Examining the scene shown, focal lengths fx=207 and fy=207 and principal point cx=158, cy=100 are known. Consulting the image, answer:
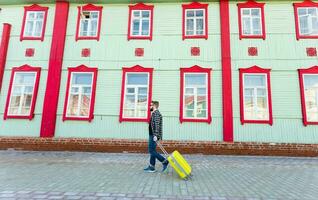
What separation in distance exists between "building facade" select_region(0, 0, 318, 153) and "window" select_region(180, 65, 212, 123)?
0.05 m

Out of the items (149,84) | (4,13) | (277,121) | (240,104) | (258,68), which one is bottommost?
(277,121)

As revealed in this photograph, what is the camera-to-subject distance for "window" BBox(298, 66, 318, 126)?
32.9 feet

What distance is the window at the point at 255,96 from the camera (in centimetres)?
1016

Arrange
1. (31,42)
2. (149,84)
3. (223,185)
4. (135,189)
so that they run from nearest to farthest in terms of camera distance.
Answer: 1. (135,189)
2. (223,185)
3. (149,84)
4. (31,42)

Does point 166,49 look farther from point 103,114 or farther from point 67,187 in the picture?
point 67,187

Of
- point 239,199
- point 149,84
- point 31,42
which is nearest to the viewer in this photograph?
point 239,199

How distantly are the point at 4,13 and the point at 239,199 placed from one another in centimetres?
1502

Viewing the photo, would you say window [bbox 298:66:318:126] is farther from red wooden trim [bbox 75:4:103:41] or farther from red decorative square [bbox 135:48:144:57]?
red wooden trim [bbox 75:4:103:41]

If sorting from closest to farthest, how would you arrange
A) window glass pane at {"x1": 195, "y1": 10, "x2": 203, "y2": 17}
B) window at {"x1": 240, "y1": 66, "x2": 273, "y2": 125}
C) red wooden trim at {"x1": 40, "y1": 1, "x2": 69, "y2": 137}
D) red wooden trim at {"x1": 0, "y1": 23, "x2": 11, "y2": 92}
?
window at {"x1": 240, "y1": 66, "x2": 273, "y2": 125} → red wooden trim at {"x1": 40, "y1": 1, "x2": 69, "y2": 137} → red wooden trim at {"x1": 0, "y1": 23, "x2": 11, "y2": 92} → window glass pane at {"x1": 195, "y1": 10, "x2": 203, "y2": 17}

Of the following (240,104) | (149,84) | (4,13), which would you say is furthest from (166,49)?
(4,13)

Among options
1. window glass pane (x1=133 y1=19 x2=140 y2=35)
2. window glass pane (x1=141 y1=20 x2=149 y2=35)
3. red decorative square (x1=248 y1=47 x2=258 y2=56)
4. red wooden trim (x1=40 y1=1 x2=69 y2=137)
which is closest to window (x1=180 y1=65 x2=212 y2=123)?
red decorative square (x1=248 y1=47 x2=258 y2=56)

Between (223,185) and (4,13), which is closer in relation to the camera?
(223,185)

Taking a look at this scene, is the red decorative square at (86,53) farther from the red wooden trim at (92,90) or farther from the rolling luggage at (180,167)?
the rolling luggage at (180,167)

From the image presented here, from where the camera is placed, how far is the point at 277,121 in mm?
10055
